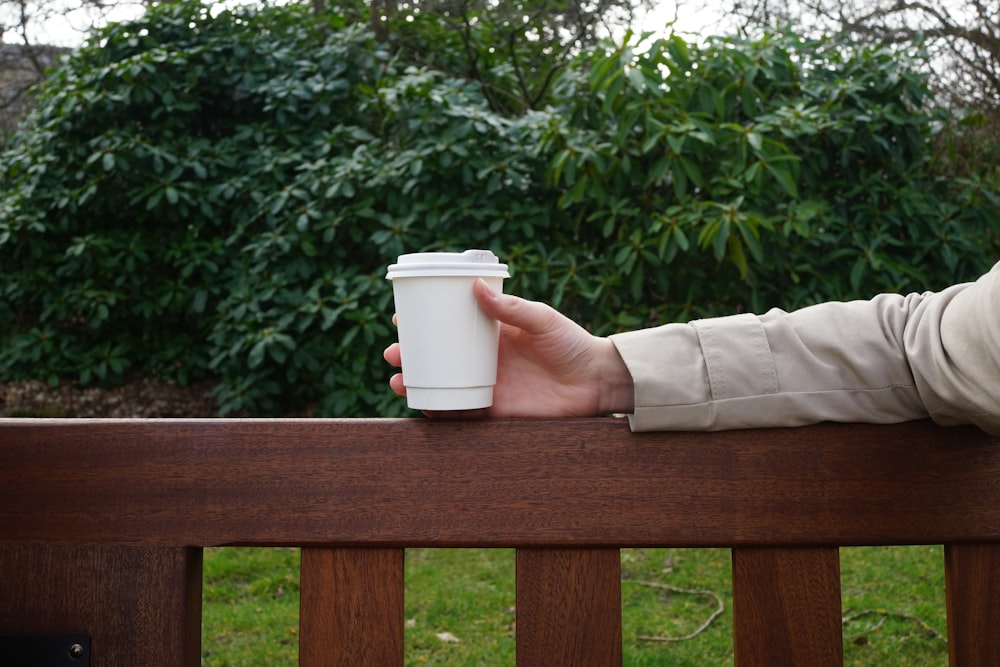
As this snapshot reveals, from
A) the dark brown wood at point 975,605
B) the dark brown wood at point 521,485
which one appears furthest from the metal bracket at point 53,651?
the dark brown wood at point 975,605

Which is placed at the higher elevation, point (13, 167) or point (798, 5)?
point (798, 5)

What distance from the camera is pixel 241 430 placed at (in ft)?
3.17

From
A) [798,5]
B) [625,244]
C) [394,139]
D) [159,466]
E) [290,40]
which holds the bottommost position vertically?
[159,466]

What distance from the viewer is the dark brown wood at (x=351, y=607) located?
0.96 metres

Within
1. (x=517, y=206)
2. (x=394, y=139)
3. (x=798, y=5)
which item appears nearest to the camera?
(x=517, y=206)

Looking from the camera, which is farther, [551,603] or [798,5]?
[798,5]

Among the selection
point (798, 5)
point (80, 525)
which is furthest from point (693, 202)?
point (798, 5)

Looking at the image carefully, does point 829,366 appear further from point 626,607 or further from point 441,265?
point 626,607

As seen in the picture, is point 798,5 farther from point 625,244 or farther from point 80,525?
point 80,525

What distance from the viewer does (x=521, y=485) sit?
0.96 meters

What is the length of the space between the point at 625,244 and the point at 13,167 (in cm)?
363

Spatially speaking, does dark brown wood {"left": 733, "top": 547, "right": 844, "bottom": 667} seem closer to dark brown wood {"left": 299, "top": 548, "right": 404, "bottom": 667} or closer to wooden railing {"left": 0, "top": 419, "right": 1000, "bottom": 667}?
wooden railing {"left": 0, "top": 419, "right": 1000, "bottom": 667}

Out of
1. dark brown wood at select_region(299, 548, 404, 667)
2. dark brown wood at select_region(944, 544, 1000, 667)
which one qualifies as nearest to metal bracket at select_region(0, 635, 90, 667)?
dark brown wood at select_region(299, 548, 404, 667)

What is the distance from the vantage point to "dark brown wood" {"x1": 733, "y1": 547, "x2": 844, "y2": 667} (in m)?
0.95
